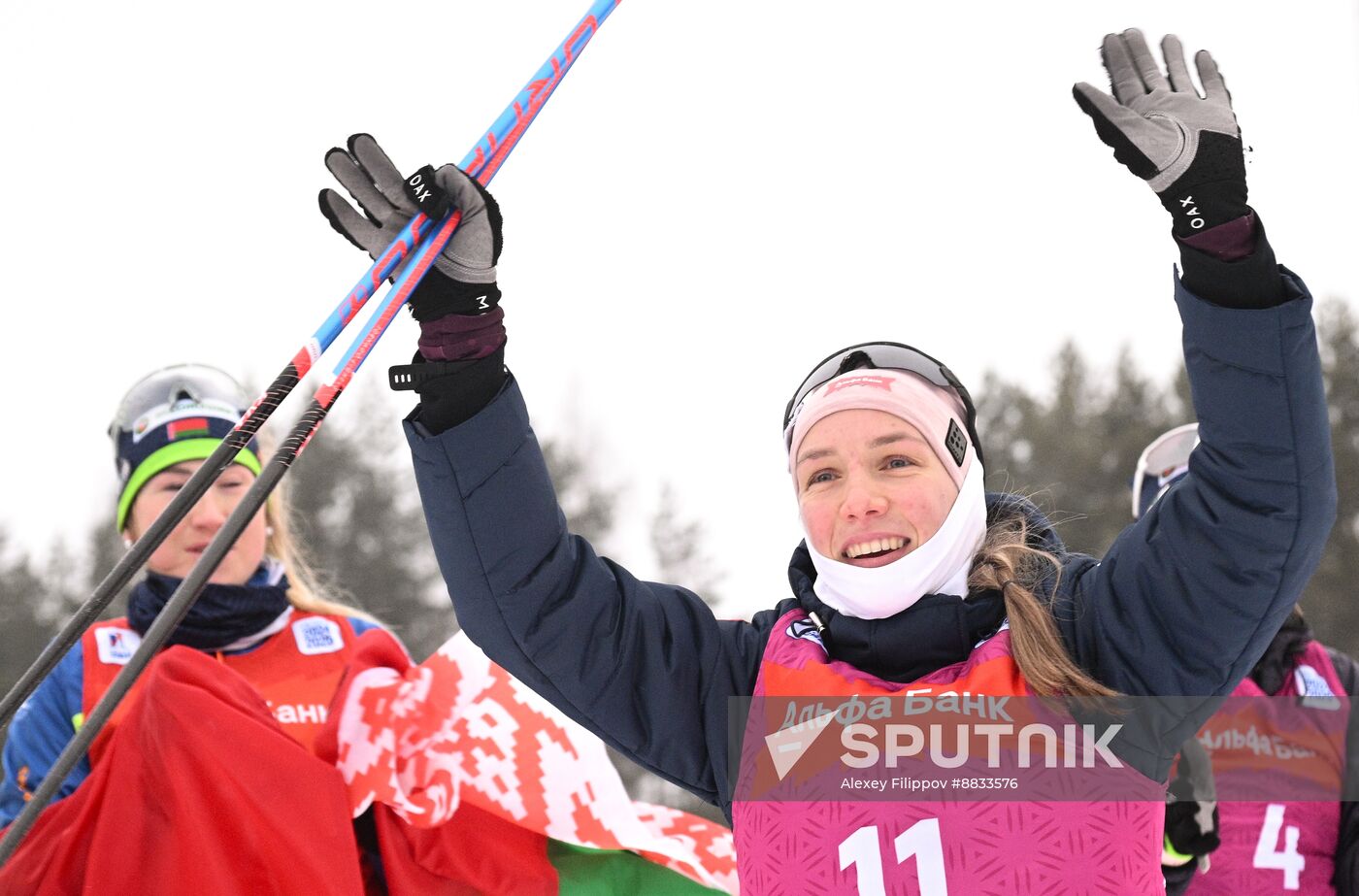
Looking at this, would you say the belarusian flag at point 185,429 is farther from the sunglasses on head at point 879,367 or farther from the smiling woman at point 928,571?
the sunglasses on head at point 879,367

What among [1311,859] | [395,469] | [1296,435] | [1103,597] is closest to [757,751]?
[1103,597]

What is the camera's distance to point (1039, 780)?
223 centimetres

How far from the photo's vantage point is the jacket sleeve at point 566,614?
241 cm

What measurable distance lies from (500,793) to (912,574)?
4.51 feet

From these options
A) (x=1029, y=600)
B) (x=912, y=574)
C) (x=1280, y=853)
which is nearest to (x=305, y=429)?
(x=912, y=574)

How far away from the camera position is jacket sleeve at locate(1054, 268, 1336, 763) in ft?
6.84

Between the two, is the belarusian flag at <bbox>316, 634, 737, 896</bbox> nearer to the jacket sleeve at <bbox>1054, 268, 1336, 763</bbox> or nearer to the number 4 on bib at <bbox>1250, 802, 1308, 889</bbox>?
the jacket sleeve at <bbox>1054, 268, 1336, 763</bbox>

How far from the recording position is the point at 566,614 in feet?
7.99

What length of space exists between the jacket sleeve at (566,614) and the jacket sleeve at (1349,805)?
7.57 ft

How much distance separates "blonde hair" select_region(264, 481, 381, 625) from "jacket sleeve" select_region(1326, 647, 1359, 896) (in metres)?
2.90

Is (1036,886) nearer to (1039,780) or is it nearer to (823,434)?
(1039,780)

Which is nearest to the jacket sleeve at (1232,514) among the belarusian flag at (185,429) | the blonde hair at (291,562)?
the blonde hair at (291,562)

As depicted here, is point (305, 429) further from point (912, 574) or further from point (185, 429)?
point (185, 429)

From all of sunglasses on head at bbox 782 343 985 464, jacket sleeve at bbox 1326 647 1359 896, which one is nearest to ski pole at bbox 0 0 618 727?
sunglasses on head at bbox 782 343 985 464
